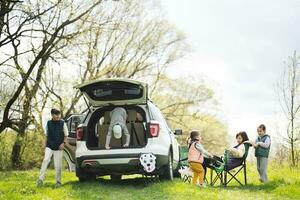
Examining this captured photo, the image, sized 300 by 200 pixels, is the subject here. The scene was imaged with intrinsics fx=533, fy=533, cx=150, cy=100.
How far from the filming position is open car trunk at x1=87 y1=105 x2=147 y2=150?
40.0ft

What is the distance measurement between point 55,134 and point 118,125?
1417 millimetres

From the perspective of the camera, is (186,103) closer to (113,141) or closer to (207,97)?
(207,97)

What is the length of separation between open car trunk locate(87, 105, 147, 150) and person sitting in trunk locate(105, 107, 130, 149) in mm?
289

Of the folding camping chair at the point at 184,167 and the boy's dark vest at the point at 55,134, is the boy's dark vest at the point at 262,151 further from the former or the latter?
the boy's dark vest at the point at 55,134

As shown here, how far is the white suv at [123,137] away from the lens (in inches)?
441

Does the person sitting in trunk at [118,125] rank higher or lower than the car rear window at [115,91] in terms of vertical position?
lower

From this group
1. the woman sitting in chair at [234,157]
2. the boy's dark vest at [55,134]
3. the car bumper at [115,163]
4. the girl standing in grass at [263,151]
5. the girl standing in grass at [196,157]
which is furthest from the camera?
the girl standing in grass at [263,151]

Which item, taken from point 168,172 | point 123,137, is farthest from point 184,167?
point 168,172

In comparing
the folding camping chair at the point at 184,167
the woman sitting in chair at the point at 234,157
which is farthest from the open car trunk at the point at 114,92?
the woman sitting in chair at the point at 234,157

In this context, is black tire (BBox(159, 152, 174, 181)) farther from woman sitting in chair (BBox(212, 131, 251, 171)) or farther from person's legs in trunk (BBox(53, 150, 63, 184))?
person's legs in trunk (BBox(53, 150, 63, 184))

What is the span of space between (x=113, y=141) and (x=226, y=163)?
302cm

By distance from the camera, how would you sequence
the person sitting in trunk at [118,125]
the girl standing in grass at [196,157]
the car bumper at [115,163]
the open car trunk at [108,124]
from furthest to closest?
the girl standing in grass at [196,157], the open car trunk at [108,124], the person sitting in trunk at [118,125], the car bumper at [115,163]

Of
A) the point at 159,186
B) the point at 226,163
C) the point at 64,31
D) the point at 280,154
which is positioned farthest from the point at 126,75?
the point at 159,186

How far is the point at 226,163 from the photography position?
13461 millimetres
